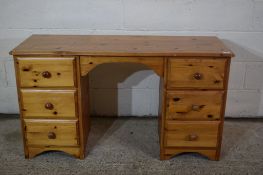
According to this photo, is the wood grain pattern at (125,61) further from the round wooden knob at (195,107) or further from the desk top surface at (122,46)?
the round wooden knob at (195,107)

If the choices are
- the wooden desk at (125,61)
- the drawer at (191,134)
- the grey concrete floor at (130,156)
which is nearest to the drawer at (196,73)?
the wooden desk at (125,61)

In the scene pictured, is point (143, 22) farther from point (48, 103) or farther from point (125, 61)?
point (48, 103)

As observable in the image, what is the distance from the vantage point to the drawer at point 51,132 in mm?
1922

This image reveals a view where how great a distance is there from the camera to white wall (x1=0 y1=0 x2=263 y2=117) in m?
2.26

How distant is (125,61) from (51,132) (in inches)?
25.0

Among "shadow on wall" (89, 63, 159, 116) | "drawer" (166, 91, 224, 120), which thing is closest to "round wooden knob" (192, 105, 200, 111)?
"drawer" (166, 91, 224, 120)

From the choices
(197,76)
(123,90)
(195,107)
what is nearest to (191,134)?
(195,107)

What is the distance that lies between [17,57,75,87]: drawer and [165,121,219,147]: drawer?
65cm

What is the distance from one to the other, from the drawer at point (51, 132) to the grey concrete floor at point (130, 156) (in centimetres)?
12

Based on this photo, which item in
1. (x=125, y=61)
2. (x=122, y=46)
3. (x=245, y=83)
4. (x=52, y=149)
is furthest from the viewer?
(x=245, y=83)

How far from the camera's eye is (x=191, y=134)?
75.9 inches

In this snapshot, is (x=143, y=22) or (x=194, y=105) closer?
(x=194, y=105)

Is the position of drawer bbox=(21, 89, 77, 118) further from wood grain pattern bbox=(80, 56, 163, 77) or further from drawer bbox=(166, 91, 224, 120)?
drawer bbox=(166, 91, 224, 120)

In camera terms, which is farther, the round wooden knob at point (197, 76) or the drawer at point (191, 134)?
the drawer at point (191, 134)
